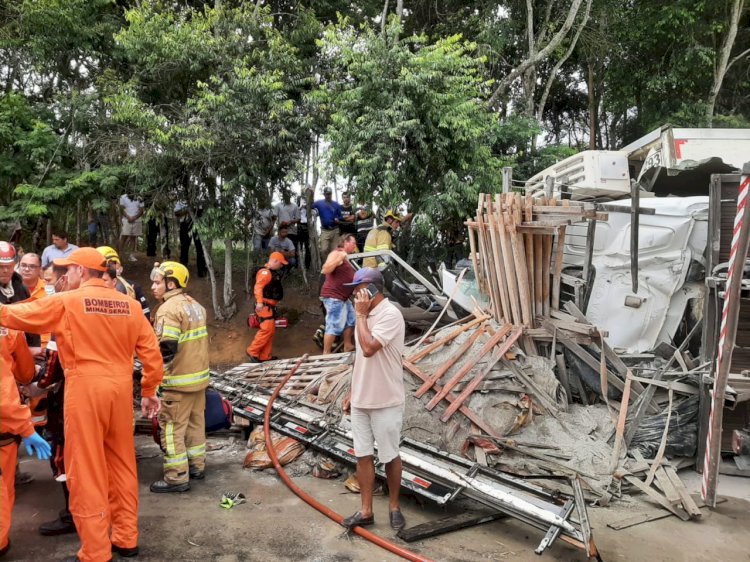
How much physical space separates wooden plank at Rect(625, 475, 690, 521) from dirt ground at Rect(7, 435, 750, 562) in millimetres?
72

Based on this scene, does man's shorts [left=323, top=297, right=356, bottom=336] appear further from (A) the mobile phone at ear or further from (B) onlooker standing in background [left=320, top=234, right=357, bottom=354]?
(A) the mobile phone at ear

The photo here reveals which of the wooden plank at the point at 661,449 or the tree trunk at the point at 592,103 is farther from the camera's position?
the tree trunk at the point at 592,103

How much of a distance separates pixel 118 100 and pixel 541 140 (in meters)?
13.4

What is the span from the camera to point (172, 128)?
976 cm

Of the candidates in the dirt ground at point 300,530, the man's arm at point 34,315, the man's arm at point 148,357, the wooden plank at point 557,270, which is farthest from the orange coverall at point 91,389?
the wooden plank at point 557,270

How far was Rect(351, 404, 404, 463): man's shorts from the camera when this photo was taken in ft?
13.7

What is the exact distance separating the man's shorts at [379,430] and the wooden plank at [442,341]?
6.98 ft

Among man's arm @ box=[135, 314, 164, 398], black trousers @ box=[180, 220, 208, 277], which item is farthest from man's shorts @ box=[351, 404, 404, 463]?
black trousers @ box=[180, 220, 208, 277]

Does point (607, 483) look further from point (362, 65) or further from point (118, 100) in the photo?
point (118, 100)

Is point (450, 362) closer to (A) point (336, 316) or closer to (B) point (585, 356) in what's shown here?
(B) point (585, 356)

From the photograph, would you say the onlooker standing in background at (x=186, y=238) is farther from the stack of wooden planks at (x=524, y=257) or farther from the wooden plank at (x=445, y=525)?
the wooden plank at (x=445, y=525)

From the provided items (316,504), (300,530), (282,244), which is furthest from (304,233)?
(300,530)

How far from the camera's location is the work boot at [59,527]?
13.1 ft

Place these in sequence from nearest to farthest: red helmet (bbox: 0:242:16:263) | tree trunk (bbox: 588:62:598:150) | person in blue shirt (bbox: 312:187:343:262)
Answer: red helmet (bbox: 0:242:16:263)
person in blue shirt (bbox: 312:187:343:262)
tree trunk (bbox: 588:62:598:150)
